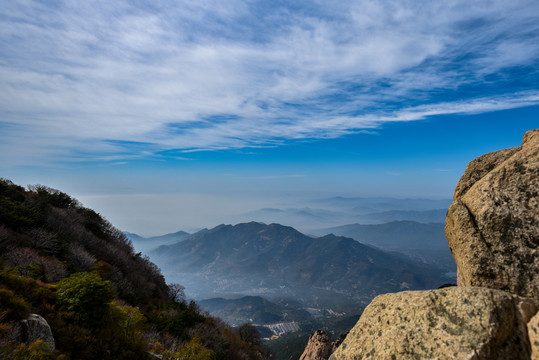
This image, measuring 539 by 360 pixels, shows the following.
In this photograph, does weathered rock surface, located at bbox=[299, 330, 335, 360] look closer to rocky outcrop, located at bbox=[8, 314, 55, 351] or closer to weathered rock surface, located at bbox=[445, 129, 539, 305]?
rocky outcrop, located at bbox=[8, 314, 55, 351]

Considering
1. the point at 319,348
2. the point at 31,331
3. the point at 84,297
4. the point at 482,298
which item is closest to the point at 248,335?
the point at 319,348

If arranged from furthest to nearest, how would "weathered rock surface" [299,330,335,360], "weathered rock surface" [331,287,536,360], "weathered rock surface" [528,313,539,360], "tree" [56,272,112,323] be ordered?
"weathered rock surface" [299,330,335,360] → "tree" [56,272,112,323] → "weathered rock surface" [331,287,536,360] → "weathered rock surface" [528,313,539,360]

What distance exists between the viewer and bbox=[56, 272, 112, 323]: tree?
15.7 meters

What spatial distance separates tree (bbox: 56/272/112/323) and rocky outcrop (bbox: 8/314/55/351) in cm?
288

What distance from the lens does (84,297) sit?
16000mm

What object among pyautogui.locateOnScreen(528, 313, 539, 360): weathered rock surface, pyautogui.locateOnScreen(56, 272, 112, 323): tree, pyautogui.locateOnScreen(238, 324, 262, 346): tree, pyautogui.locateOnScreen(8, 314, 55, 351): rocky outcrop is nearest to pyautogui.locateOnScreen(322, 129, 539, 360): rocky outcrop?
pyautogui.locateOnScreen(528, 313, 539, 360): weathered rock surface

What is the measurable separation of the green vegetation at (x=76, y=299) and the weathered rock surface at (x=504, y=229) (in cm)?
1616

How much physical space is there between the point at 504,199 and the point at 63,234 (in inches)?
1690

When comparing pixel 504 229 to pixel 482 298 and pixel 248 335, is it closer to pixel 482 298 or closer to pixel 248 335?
pixel 482 298

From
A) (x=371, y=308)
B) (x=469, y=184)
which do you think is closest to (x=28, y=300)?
(x=371, y=308)

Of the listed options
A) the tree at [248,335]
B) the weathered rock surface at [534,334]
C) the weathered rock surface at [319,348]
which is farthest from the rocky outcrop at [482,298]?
the tree at [248,335]

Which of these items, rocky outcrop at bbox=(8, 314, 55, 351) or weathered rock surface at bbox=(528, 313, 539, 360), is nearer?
weathered rock surface at bbox=(528, 313, 539, 360)

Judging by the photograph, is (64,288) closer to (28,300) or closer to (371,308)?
(28,300)

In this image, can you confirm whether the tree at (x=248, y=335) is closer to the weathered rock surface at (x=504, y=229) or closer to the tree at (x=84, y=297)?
the tree at (x=84, y=297)
